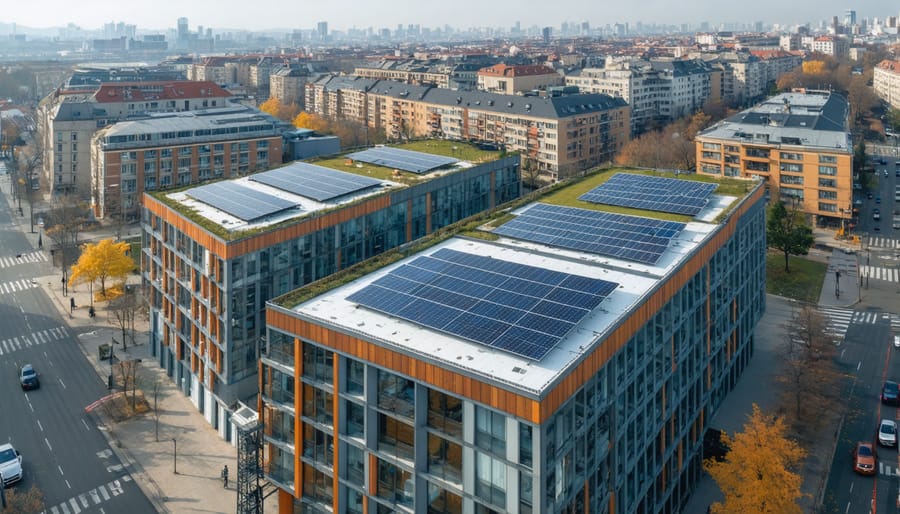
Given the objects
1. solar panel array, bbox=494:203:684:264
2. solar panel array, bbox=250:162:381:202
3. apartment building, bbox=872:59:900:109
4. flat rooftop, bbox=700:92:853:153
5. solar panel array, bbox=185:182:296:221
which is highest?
apartment building, bbox=872:59:900:109

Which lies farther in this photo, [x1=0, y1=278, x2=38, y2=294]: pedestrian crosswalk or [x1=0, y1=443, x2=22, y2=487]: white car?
[x1=0, y1=278, x2=38, y2=294]: pedestrian crosswalk

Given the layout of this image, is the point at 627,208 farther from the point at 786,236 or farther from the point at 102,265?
the point at 102,265

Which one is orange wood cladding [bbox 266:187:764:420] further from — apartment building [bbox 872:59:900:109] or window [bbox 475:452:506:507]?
apartment building [bbox 872:59:900:109]

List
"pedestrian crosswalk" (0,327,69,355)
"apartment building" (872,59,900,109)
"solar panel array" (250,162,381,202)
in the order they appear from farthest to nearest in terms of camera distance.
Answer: "apartment building" (872,59,900,109), "pedestrian crosswalk" (0,327,69,355), "solar panel array" (250,162,381,202)

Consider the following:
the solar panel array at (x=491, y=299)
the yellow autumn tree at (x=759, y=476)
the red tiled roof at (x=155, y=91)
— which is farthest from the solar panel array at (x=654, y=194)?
the red tiled roof at (x=155, y=91)

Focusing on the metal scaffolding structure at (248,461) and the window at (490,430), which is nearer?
the window at (490,430)

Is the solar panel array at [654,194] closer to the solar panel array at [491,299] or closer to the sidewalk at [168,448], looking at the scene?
the solar panel array at [491,299]

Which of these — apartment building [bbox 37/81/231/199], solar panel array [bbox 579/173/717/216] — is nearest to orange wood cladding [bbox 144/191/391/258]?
solar panel array [bbox 579/173/717/216]
